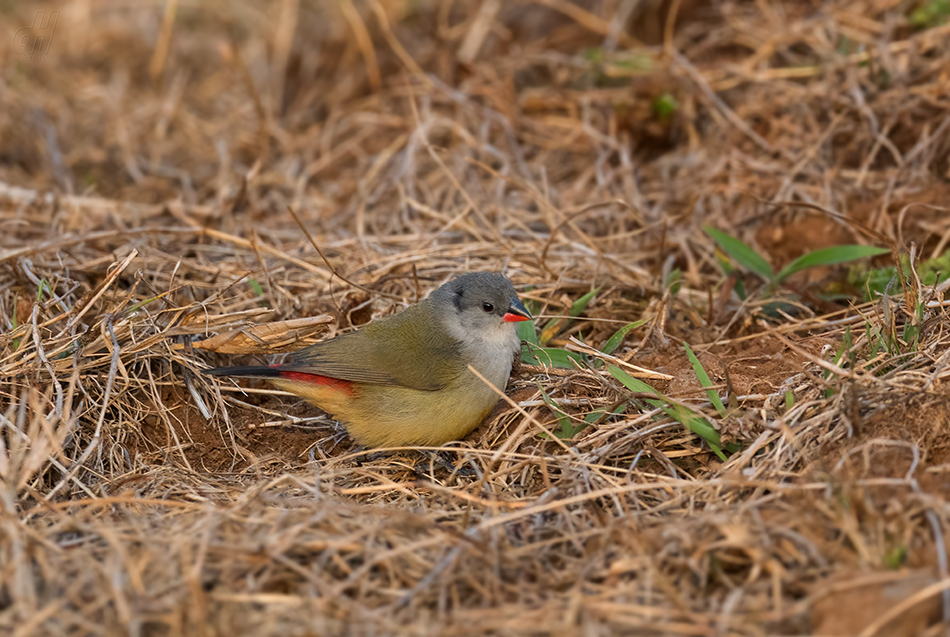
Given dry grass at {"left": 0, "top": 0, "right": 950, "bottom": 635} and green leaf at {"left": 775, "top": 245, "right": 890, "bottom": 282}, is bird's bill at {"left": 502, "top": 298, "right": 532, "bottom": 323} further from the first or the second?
green leaf at {"left": 775, "top": 245, "right": 890, "bottom": 282}

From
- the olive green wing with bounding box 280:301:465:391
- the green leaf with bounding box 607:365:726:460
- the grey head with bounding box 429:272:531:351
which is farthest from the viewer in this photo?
the grey head with bounding box 429:272:531:351

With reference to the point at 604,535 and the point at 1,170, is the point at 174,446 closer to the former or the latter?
the point at 604,535

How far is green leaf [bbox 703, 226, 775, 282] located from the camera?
172 inches

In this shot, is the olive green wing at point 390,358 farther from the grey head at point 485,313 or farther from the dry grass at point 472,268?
the dry grass at point 472,268

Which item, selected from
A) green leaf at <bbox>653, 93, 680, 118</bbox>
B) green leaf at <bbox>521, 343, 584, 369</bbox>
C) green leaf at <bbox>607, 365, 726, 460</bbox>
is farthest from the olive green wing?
green leaf at <bbox>653, 93, 680, 118</bbox>

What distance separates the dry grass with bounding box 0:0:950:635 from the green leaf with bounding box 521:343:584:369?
0.24 feet

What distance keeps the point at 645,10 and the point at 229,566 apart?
5937 mm

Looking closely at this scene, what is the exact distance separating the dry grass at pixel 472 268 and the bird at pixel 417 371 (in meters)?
0.16

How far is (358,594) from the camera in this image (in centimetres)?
243

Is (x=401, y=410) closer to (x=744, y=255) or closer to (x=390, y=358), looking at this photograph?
(x=390, y=358)

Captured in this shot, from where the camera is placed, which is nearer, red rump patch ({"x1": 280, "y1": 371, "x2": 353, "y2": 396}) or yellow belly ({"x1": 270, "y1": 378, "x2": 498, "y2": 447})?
yellow belly ({"x1": 270, "y1": 378, "x2": 498, "y2": 447})

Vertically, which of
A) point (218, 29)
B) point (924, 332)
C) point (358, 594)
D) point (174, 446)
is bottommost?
point (174, 446)

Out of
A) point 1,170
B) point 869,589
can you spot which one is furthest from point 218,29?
point 869,589

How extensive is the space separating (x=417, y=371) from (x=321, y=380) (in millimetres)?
437
